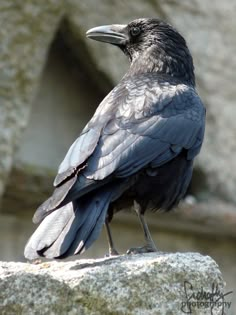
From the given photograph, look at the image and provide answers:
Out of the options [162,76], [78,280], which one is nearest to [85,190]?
[78,280]

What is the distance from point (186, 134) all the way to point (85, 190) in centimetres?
117

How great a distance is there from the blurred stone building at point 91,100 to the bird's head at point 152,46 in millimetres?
1308

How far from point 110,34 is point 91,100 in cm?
186

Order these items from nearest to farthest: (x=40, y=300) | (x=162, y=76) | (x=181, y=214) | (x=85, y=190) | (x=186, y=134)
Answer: (x=40, y=300) → (x=85, y=190) → (x=186, y=134) → (x=162, y=76) → (x=181, y=214)

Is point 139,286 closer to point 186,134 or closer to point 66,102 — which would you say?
point 186,134

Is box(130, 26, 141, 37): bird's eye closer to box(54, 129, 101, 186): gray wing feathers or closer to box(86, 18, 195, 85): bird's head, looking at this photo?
box(86, 18, 195, 85): bird's head

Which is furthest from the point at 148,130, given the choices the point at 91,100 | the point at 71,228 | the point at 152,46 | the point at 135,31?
the point at 91,100

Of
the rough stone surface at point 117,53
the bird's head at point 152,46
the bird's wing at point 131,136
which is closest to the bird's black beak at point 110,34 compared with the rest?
the bird's head at point 152,46

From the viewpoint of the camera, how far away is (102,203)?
18.7 ft

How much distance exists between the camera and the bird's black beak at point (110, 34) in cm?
748

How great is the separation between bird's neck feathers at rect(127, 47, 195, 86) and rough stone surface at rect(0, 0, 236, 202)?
156cm

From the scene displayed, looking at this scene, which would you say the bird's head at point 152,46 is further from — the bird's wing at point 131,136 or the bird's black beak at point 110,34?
the bird's wing at point 131,136

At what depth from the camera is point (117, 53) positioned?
29.9 ft

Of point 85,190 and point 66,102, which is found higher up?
point 66,102
